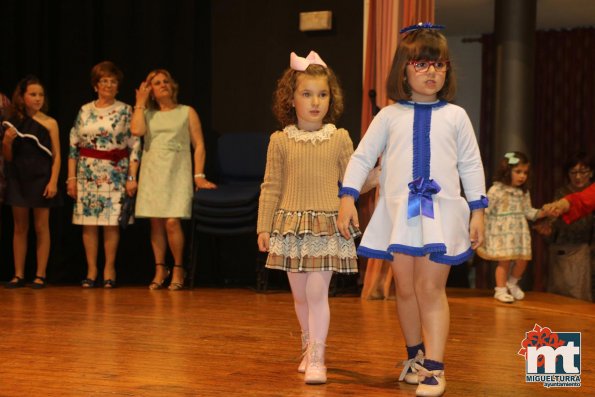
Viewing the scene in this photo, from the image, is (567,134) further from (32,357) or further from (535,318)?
(32,357)

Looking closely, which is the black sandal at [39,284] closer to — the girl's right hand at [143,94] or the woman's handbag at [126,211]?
the woman's handbag at [126,211]

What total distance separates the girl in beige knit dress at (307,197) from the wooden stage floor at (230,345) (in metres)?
0.28

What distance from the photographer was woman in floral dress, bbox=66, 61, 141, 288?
5629 millimetres

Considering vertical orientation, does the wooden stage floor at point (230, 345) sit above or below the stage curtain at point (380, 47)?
below

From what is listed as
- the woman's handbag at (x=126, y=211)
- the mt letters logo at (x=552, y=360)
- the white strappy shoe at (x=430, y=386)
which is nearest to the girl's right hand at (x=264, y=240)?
the white strappy shoe at (x=430, y=386)

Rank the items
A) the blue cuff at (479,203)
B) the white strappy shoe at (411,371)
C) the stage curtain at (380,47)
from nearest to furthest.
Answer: the blue cuff at (479,203) → the white strappy shoe at (411,371) → the stage curtain at (380,47)

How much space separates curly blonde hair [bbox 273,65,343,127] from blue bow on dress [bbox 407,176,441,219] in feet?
2.00

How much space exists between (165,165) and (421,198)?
3346mm

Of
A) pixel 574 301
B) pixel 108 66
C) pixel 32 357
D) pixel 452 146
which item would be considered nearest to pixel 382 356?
pixel 452 146

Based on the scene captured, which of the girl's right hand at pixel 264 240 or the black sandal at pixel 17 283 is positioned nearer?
the girl's right hand at pixel 264 240

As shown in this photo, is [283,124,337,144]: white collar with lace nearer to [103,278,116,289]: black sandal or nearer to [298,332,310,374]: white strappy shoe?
[298,332,310,374]: white strappy shoe

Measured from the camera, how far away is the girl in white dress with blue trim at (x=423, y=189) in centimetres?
257

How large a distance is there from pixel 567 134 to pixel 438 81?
20.7 ft

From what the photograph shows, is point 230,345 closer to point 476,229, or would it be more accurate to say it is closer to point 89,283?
point 476,229
